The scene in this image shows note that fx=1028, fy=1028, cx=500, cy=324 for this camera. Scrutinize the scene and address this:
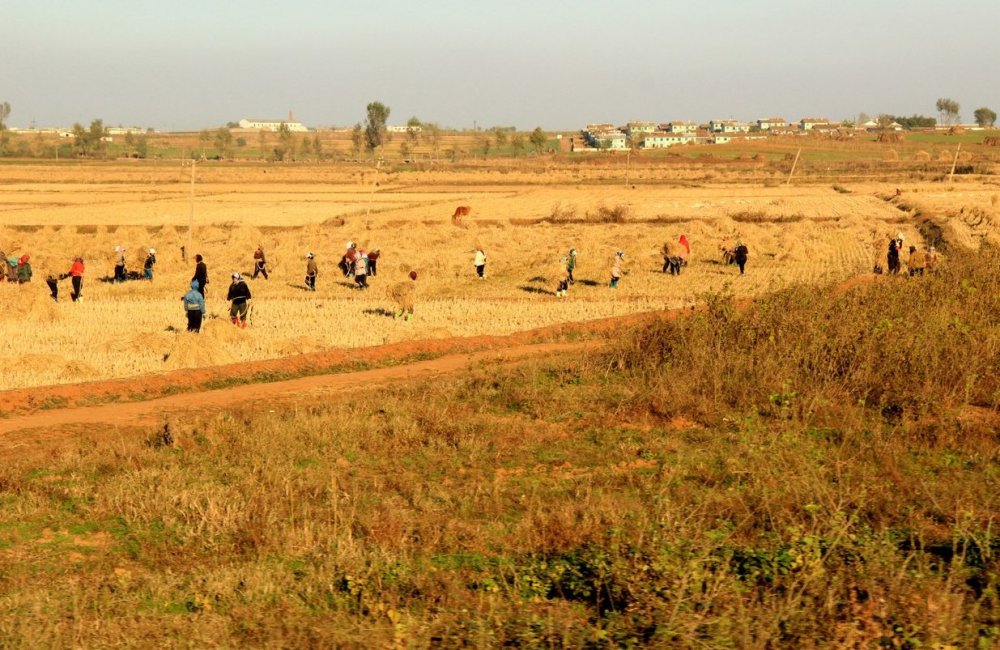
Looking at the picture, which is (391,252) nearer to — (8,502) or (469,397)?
(469,397)

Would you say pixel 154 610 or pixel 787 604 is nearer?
pixel 787 604

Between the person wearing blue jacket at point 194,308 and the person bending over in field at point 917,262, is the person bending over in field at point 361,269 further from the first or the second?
the person bending over in field at point 917,262

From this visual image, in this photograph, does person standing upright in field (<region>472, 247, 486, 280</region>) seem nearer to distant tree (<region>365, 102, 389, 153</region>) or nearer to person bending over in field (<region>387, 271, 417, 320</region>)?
person bending over in field (<region>387, 271, 417, 320</region>)

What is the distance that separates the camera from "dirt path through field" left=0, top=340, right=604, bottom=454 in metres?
14.4

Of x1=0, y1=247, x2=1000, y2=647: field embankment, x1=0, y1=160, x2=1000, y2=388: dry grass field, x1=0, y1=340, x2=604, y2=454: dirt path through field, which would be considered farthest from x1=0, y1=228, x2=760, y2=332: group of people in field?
x1=0, y1=247, x2=1000, y2=647: field embankment

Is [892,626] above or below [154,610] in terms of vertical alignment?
above

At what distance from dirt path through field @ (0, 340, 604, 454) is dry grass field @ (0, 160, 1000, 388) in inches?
109

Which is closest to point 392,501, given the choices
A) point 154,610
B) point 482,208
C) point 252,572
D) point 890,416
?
point 252,572

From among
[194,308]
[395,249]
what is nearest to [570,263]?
[194,308]

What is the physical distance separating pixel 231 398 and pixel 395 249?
1005 inches

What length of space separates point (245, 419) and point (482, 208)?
5258 centimetres

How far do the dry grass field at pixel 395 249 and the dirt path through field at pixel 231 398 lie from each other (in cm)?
276

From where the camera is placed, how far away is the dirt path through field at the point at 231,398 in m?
14.4

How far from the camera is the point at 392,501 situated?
10398mm
